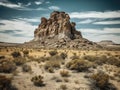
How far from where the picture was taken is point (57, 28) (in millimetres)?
122000

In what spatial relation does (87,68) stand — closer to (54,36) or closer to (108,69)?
(108,69)

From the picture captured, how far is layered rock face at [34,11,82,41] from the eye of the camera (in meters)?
116

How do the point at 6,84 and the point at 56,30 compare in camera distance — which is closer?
the point at 6,84

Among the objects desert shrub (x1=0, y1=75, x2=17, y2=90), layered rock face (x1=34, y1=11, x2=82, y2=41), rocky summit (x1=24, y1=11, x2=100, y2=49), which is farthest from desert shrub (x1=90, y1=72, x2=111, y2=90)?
layered rock face (x1=34, y1=11, x2=82, y2=41)

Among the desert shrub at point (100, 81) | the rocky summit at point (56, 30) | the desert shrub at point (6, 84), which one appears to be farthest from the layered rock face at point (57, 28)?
the desert shrub at point (6, 84)

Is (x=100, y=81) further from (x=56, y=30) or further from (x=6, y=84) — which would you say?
(x=56, y=30)

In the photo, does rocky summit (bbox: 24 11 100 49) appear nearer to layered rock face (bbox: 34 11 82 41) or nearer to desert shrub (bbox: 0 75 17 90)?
layered rock face (bbox: 34 11 82 41)

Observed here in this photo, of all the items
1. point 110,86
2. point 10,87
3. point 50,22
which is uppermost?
point 50,22

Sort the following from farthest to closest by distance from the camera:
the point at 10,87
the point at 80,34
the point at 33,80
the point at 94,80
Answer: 1. the point at 80,34
2. the point at 94,80
3. the point at 33,80
4. the point at 10,87

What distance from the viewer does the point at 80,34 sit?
12812cm

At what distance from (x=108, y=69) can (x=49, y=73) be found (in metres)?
6.81

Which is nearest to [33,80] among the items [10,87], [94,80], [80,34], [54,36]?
[10,87]

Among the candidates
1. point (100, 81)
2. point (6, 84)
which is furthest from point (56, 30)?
point (6, 84)

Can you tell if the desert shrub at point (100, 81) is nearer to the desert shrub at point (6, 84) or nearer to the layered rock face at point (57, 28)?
the desert shrub at point (6, 84)
